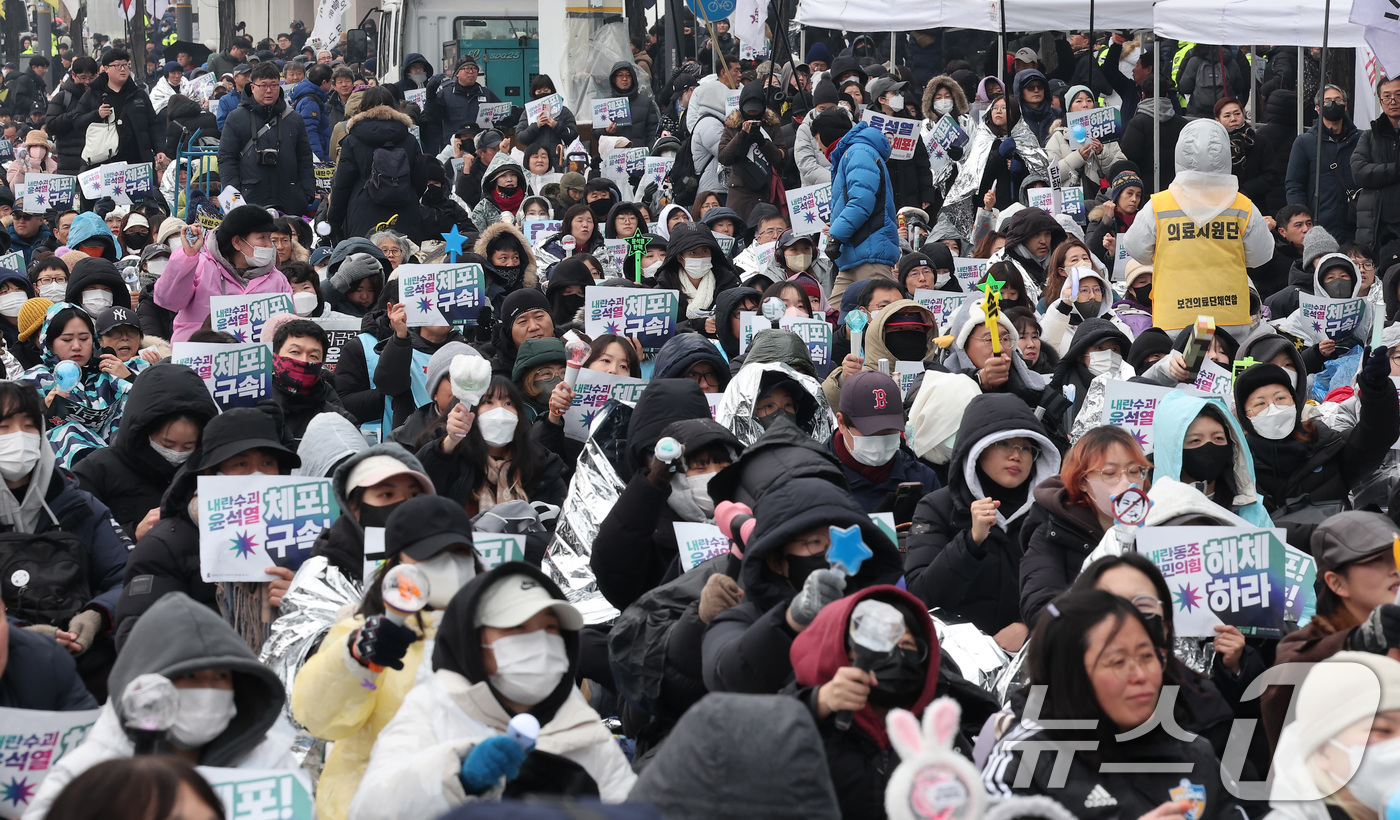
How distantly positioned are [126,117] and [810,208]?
7545 millimetres

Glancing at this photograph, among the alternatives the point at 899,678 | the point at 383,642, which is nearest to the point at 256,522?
the point at 383,642

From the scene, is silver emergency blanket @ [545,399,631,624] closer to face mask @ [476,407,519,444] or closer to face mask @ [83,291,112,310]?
face mask @ [476,407,519,444]

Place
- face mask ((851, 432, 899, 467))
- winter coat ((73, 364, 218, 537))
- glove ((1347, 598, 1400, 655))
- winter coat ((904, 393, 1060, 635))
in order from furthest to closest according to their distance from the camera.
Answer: face mask ((851, 432, 899, 467)) < winter coat ((73, 364, 218, 537)) < winter coat ((904, 393, 1060, 635)) < glove ((1347, 598, 1400, 655))

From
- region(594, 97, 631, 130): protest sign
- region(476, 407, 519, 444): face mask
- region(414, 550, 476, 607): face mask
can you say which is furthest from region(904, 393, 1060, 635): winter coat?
region(594, 97, 631, 130): protest sign

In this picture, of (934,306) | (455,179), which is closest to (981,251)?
(934,306)

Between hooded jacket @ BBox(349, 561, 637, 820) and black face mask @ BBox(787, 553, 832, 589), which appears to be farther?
black face mask @ BBox(787, 553, 832, 589)

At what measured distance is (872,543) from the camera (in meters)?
4.61

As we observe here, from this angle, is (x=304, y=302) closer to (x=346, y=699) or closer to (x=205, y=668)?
(x=346, y=699)

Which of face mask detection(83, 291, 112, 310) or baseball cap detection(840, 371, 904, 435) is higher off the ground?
face mask detection(83, 291, 112, 310)

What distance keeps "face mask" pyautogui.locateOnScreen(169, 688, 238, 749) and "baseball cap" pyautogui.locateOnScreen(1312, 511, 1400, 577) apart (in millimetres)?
3068

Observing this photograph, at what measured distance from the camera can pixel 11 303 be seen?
990 cm

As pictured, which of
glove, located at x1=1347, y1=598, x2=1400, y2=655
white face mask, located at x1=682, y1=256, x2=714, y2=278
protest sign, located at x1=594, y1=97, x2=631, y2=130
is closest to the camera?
glove, located at x1=1347, y1=598, x2=1400, y2=655

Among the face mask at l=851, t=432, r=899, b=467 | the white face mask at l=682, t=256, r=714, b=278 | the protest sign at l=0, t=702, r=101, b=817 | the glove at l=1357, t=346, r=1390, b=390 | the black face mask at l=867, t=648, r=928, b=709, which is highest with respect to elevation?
the white face mask at l=682, t=256, r=714, b=278

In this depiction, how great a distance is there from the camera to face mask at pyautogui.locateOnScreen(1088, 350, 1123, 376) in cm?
868
